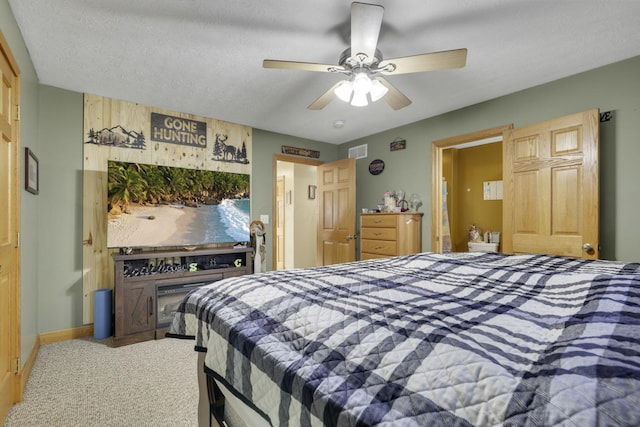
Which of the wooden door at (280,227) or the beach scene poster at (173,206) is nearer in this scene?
the beach scene poster at (173,206)

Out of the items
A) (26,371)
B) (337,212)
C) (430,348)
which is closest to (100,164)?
(26,371)

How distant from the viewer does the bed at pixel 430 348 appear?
478mm

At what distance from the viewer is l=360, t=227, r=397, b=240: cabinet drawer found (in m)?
3.73

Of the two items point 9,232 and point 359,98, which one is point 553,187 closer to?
point 359,98

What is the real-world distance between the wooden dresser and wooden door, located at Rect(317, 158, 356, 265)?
36 cm

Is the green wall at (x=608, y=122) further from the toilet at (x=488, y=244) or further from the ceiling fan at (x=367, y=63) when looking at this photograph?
the toilet at (x=488, y=244)

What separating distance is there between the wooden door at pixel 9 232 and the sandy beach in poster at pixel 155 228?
1060 mm

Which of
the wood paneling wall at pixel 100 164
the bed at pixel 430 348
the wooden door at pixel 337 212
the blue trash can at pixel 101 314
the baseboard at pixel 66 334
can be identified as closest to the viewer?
the bed at pixel 430 348

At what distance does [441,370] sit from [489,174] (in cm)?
547

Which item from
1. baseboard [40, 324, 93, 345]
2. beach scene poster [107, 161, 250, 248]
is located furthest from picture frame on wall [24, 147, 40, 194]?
baseboard [40, 324, 93, 345]

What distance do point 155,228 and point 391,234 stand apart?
2.75 m

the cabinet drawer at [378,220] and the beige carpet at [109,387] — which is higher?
the cabinet drawer at [378,220]

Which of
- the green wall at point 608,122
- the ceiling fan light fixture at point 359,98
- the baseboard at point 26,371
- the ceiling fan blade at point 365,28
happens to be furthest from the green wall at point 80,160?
the ceiling fan blade at point 365,28

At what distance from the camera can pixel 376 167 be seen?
452 cm
